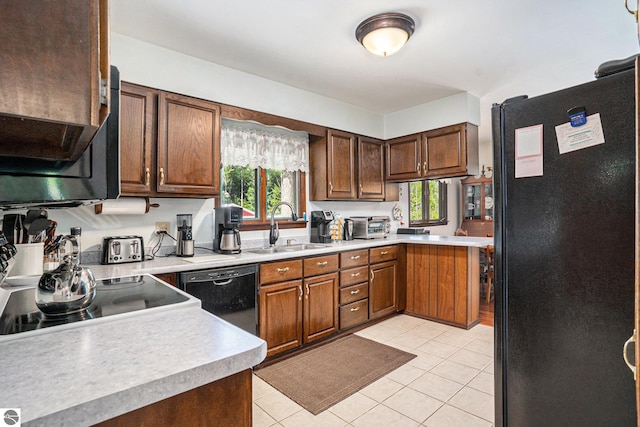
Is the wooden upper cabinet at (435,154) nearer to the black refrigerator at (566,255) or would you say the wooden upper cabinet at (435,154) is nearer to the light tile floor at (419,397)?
the light tile floor at (419,397)

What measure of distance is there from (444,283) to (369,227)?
3.25ft

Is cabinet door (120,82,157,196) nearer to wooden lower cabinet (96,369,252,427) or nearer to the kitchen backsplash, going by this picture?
the kitchen backsplash

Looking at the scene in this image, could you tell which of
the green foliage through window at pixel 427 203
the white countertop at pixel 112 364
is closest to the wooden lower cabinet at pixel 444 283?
the green foliage through window at pixel 427 203

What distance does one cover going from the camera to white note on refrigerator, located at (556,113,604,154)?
111 centimetres

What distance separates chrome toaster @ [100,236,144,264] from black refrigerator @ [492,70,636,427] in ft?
7.41

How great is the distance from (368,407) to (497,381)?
2.87 ft

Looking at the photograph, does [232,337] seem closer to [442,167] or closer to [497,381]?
[497,381]

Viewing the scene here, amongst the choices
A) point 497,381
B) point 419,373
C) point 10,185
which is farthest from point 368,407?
point 10,185

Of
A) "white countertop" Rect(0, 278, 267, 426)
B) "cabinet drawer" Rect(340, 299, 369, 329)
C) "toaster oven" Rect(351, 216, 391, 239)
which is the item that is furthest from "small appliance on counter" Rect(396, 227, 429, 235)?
Answer: "white countertop" Rect(0, 278, 267, 426)

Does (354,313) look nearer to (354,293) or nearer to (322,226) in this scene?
(354,293)

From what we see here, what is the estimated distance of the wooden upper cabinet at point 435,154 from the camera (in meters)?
3.47

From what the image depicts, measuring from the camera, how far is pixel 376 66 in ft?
9.45

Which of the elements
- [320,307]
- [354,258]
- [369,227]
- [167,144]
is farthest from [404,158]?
[167,144]

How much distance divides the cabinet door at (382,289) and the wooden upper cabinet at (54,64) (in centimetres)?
313
